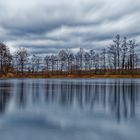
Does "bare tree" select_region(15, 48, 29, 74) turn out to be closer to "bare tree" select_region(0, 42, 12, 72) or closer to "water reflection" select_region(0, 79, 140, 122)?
"bare tree" select_region(0, 42, 12, 72)

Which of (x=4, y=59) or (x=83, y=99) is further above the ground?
(x=4, y=59)

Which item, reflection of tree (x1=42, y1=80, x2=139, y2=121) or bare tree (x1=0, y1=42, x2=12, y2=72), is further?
bare tree (x1=0, y1=42, x2=12, y2=72)

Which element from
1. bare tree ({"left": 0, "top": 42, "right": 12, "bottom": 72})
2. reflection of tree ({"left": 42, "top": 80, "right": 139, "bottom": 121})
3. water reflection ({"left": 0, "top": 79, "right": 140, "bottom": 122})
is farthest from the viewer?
bare tree ({"left": 0, "top": 42, "right": 12, "bottom": 72})

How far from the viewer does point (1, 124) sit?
932cm

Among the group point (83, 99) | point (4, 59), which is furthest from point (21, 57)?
point (83, 99)

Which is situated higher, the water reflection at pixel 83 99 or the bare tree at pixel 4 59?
the bare tree at pixel 4 59

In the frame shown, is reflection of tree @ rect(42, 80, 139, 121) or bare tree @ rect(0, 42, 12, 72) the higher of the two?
bare tree @ rect(0, 42, 12, 72)

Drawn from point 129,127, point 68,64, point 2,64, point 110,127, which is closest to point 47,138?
point 110,127

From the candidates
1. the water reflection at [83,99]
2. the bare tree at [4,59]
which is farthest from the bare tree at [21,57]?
the water reflection at [83,99]

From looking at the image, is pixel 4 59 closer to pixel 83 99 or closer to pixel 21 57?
pixel 21 57

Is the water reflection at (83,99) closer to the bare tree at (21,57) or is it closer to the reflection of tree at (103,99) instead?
the reflection of tree at (103,99)

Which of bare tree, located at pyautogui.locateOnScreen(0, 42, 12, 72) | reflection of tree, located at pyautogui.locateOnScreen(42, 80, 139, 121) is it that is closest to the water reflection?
reflection of tree, located at pyautogui.locateOnScreen(42, 80, 139, 121)

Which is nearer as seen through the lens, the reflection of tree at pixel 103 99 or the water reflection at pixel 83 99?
the reflection of tree at pixel 103 99

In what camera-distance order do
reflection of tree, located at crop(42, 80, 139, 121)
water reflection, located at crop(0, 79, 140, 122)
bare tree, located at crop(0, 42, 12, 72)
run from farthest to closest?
bare tree, located at crop(0, 42, 12, 72)
water reflection, located at crop(0, 79, 140, 122)
reflection of tree, located at crop(42, 80, 139, 121)
